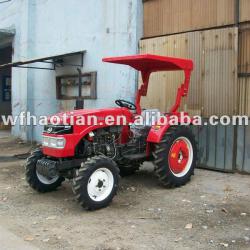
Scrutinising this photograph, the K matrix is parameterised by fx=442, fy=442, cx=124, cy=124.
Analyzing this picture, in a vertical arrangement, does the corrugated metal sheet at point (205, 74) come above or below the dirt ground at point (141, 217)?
above

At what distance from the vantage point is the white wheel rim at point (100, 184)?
6.20m

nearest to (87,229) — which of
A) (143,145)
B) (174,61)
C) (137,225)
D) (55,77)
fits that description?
(137,225)

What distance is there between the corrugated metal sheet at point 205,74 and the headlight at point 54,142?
3.53 metres

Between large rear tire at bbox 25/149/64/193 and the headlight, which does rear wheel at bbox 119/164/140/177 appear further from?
the headlight

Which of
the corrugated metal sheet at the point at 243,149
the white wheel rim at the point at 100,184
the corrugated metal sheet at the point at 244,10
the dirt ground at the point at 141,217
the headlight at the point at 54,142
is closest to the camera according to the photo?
the dirt ground at the point at 141,217

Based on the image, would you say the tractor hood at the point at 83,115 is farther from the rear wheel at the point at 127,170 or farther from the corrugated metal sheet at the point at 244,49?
the corrugated metal sheet at the point at 244,49

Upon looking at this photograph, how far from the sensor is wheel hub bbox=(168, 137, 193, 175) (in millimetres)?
7270

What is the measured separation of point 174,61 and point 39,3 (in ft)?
27.0

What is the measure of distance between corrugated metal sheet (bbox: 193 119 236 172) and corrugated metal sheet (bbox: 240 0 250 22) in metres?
2.03

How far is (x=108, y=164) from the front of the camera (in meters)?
6.37

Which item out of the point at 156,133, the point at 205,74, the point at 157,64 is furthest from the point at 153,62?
the point at 205,74

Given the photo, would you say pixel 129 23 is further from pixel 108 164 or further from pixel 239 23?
pixel 108 164

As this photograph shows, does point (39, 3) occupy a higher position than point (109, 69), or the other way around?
point (39, 3)

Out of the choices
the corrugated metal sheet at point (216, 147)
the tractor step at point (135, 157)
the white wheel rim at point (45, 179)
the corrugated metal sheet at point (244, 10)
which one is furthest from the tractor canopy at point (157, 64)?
the white wheel rim at point (45, 179)
